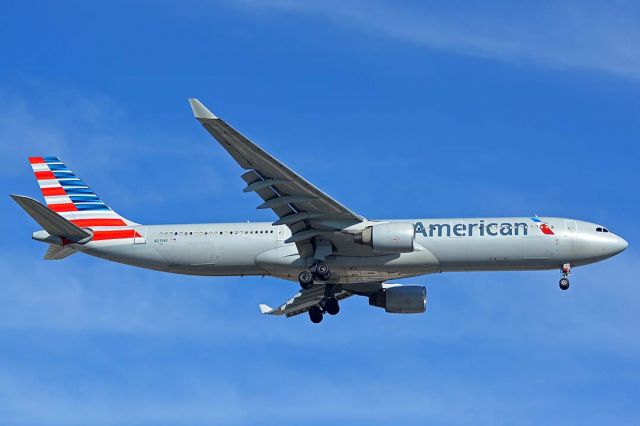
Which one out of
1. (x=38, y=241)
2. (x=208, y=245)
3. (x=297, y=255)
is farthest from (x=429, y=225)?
(x=38, y=241)

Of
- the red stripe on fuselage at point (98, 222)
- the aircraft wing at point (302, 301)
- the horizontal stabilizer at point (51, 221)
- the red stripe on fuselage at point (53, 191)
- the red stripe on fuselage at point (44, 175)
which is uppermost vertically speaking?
the red stripe on fuselage at point (44, 175)

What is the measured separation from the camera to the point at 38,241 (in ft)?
208

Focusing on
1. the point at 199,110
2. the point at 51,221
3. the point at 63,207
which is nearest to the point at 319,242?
the point at 199,110

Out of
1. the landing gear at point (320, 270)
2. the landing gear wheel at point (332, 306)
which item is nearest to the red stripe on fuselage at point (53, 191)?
the landing gear at point (320, 270)

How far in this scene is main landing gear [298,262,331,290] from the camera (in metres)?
61.1

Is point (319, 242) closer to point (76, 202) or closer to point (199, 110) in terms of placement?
point (199, 110)

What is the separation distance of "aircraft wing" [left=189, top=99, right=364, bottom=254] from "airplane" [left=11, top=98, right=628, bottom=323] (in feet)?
0.17

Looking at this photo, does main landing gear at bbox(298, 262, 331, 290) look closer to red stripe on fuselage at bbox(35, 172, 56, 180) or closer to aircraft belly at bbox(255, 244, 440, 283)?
aircraft belly at bbox(255, 244, 440, 283)

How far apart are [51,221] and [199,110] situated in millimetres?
14349

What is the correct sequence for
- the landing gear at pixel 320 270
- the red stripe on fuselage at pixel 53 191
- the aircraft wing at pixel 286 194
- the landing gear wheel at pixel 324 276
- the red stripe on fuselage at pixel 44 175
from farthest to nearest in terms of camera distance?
the red stripe on fuselage at pixel 44 175 → the red stripe on fuselage at pixel 53 191 → the landing gear wheel at pixel 324 276 → the landing gear at pixel 320 270 → the aircraft wing at pixel 286 194

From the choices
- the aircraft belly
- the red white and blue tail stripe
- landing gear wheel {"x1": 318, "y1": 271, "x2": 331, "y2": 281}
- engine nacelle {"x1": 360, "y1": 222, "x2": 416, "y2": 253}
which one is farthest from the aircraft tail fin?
engine nacelle {"x1": 360, "y1": 222, "x2": 416, "y2": 253}

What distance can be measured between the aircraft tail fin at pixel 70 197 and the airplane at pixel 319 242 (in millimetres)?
435

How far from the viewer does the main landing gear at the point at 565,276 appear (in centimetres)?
6047

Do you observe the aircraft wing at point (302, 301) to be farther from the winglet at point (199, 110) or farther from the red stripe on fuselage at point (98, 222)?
the winglet at point (199, 110)
